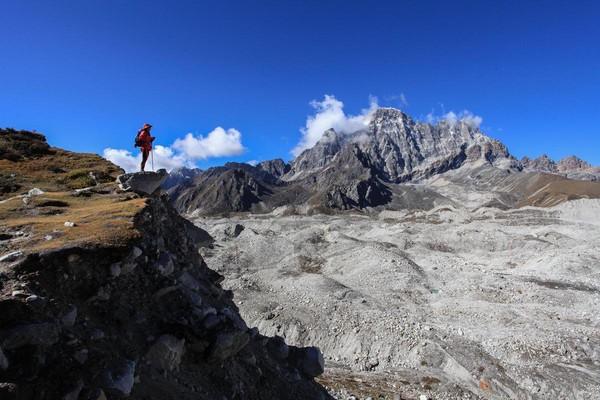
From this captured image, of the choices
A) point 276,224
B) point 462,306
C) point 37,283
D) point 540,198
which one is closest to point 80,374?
point 37,283

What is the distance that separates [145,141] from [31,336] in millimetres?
A: 12943

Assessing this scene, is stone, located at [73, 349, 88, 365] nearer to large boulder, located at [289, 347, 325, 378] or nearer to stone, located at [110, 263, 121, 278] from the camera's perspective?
stone, located at [110, 263, 121, 278]

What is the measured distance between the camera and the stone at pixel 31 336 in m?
6.86

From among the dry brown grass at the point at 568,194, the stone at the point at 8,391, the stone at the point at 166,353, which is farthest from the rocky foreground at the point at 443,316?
the dry brown grass at the point at 568,194

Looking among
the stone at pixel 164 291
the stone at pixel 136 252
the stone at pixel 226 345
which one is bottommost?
the stone at pixel 226 345

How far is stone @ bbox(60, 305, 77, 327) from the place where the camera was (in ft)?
26.6

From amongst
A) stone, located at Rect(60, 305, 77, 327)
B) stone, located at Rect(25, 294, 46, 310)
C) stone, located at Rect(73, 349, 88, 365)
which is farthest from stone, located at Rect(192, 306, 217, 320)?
stone, located at Rect(25, 294, 46, 310)

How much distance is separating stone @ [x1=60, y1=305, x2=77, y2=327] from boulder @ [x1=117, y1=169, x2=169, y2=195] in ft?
25.9

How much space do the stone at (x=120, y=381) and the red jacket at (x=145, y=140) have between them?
12586 millimetres

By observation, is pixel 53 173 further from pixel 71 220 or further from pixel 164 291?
pixel 164 291

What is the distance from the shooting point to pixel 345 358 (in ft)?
95.3

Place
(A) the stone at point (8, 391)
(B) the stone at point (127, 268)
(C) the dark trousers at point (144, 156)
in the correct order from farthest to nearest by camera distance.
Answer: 1. (C) the dark trousers at point (144, 156)
2. (B) the stone at point (127, 268)
3. (A) the stone at point (8, 391)

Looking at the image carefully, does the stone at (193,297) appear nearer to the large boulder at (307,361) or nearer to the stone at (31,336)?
the stone at (31,336)

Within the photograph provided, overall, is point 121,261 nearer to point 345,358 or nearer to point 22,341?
point 22,341
